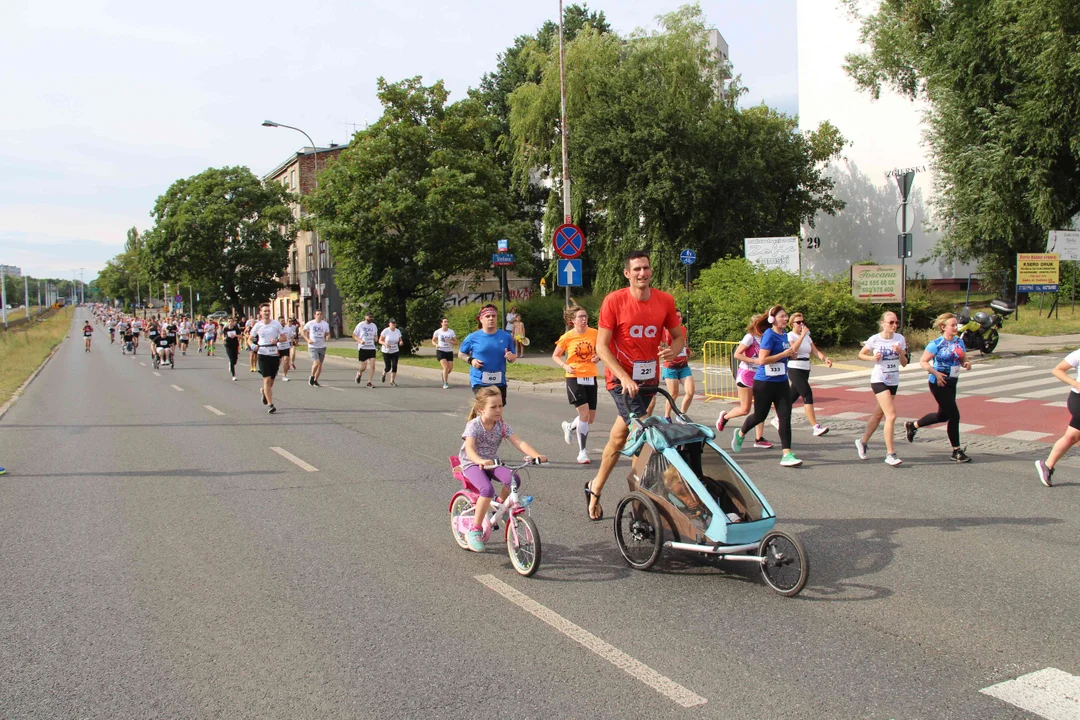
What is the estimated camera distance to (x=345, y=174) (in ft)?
95.1

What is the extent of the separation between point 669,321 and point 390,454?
16.1 ft

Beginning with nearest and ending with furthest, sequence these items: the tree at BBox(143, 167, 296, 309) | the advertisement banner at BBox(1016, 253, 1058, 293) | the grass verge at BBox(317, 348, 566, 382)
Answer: the grass verge at BBox(317, 348, 566, 382), the advertisement banner at BBox(1016, 253, 1058, 293), the tree at BBox(143, 167, 296, 309)

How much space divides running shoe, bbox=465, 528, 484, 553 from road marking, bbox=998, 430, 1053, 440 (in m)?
A: 7.49

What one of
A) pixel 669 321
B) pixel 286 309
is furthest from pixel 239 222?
pixel 669 321

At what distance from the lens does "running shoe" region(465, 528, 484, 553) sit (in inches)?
220

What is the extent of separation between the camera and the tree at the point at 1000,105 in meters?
23.0

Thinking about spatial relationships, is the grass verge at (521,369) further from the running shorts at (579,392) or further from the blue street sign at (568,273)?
the running shorts at (579,392)

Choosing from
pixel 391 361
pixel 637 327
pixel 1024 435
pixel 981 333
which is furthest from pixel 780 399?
pixel 981 333

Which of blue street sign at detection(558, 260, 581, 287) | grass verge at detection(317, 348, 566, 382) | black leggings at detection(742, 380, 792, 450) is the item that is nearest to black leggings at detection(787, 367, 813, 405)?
black leggings at detection(742, 380, 792, 450)

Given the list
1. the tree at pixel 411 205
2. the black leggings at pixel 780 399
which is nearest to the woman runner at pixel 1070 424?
the black leggings at pixel 780 399

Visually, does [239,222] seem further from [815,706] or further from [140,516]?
[815,706]

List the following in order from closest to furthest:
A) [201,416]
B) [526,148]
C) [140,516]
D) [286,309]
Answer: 1. [140,516]
2. [201,416]
3. [526,148]
4. [286,309]

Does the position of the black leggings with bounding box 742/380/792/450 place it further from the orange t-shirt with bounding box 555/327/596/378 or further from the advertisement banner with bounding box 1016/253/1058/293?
the advertisement banner with bounding box 1016/253/1058/293

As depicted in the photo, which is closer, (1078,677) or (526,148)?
(1078,677)
